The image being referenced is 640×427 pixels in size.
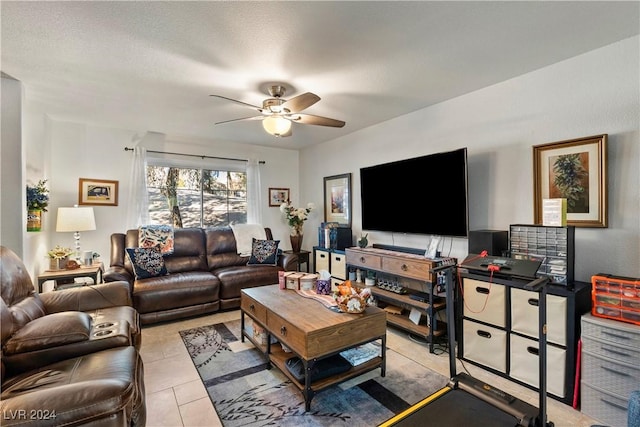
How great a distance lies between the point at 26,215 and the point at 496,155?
453 cm

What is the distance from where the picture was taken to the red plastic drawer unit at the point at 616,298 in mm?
1774

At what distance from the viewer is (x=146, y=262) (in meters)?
3.59

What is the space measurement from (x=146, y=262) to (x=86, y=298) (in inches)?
51.6

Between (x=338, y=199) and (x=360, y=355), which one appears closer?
(x=360, y=355)

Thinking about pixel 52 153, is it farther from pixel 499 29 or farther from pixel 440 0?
pixel 499 29

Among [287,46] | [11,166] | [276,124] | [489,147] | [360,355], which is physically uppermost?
[287,46]

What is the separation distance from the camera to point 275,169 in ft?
18.2

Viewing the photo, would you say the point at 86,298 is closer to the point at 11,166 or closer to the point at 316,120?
the point at 11,166

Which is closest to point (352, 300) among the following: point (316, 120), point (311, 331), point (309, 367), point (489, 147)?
point (311, 331)

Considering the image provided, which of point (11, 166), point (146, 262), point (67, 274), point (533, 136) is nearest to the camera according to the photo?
point (533, 136)

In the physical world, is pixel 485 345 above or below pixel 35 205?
Answer: below

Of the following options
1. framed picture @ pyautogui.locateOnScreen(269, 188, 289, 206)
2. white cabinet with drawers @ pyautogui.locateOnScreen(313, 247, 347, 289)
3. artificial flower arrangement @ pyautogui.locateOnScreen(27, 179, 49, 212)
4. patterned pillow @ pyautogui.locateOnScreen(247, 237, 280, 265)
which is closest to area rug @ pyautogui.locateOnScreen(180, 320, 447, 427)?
white cabinet with drawers @ pyautogui.locateOnScreen(313, 247, 347, 289)

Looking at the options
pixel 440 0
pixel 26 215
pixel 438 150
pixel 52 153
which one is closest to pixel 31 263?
pixel 26 215

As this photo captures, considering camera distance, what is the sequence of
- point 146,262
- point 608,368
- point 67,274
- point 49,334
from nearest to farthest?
point 49,334 < point 608,368 < point 67,274 < point 146,262
